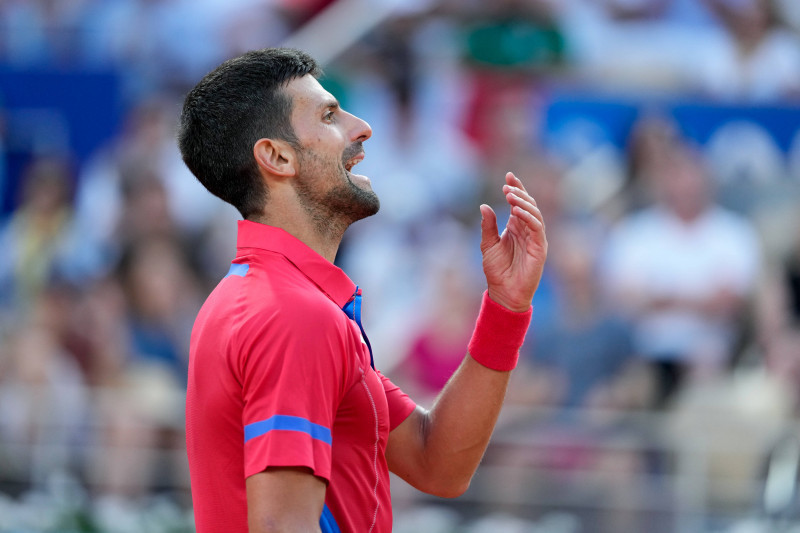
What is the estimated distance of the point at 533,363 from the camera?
6148 mm

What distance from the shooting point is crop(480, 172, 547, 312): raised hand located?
239 centimetres

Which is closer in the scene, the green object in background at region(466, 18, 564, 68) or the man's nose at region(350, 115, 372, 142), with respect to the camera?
the man's nose at region(350, 115, 372, 142)

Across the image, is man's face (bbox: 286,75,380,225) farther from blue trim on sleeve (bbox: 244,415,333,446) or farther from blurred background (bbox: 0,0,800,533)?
blurred background (bbox: 0,0,800,533)

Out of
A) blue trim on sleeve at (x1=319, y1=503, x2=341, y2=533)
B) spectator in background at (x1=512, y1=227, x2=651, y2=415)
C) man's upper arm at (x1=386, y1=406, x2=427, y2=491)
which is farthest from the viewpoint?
spectator in background at (x1=512, y1=227, x2=651, y2=415)

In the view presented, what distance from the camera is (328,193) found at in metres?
2.27

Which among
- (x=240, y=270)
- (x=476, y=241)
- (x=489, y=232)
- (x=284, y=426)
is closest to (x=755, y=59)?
(x=476, y=241)

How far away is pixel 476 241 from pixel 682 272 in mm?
1294

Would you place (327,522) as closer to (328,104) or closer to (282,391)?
(282,391)

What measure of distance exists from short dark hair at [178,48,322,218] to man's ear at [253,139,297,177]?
0.05 ft

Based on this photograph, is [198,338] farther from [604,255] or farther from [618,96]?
[618,96]

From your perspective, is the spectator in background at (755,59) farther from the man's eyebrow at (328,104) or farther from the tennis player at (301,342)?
the man's eyebrow at (328,104)

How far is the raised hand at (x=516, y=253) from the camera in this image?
239 centimetres

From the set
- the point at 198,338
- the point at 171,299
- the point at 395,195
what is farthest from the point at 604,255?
the point at 198,338

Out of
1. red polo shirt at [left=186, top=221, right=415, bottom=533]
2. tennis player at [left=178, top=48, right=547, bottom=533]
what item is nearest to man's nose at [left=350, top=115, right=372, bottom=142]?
tennis player at [left=178, top=48, right=547, bottom=533]
